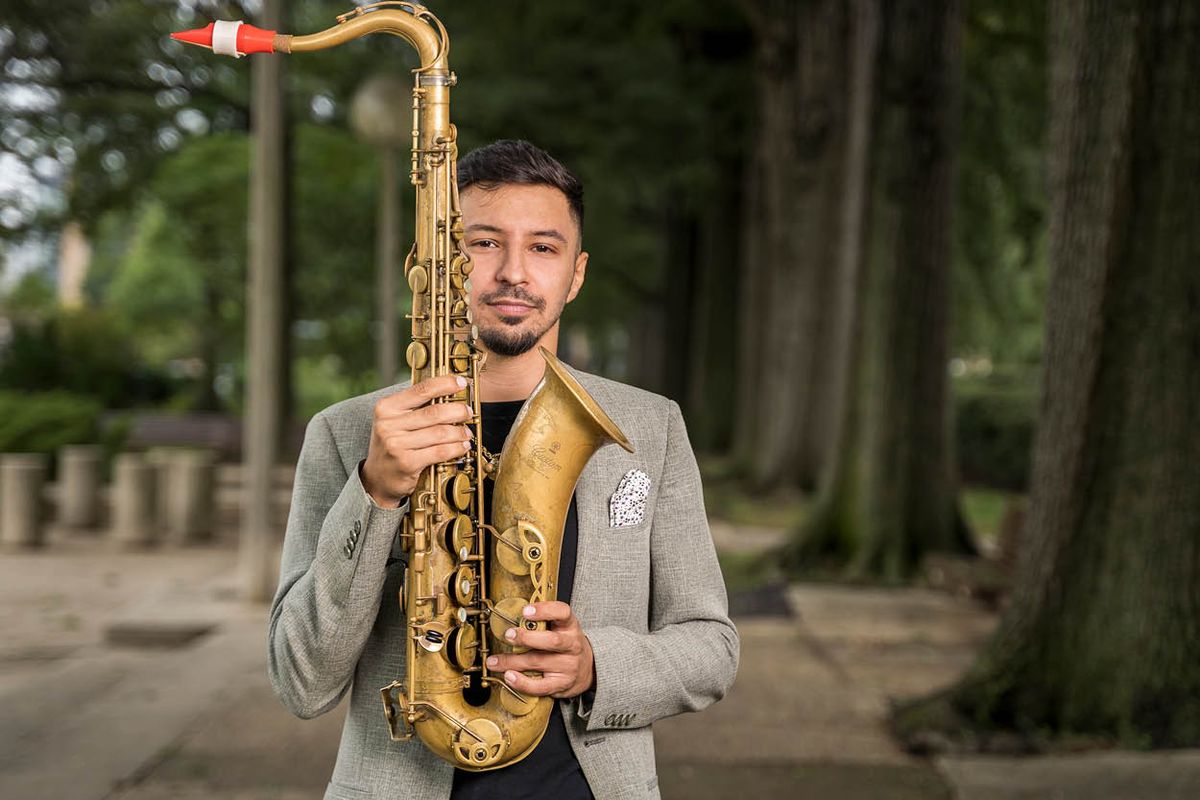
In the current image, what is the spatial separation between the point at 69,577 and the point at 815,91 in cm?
992

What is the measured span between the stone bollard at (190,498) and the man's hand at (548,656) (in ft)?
37.2

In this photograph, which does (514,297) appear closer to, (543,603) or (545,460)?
(545,460)

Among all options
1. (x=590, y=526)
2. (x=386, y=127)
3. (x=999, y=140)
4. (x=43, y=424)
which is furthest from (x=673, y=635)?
(x=999, y=140)

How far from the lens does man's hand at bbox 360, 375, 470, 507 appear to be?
2.10 m

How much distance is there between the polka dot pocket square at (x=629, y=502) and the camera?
8.34 ft

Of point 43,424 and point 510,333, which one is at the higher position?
point 510,333

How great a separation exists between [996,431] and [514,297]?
1911cm

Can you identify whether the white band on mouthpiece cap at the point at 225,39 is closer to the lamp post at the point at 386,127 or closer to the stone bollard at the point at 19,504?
the lamp post at the point at 386,127

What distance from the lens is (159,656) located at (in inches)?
327

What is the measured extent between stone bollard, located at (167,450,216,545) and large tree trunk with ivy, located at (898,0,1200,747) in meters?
9.37

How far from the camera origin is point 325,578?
7.36ft

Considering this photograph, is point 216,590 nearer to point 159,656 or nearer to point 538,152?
point 159,656

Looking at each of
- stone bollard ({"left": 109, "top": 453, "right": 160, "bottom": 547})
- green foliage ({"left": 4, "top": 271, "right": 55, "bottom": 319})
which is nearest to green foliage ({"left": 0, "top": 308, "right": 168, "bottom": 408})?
green foliage ({"left": 4, "top": 271, "right": 55, "bottom": 319})

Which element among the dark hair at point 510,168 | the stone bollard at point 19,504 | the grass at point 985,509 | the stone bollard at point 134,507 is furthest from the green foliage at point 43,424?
the dark hair at point 510,168
